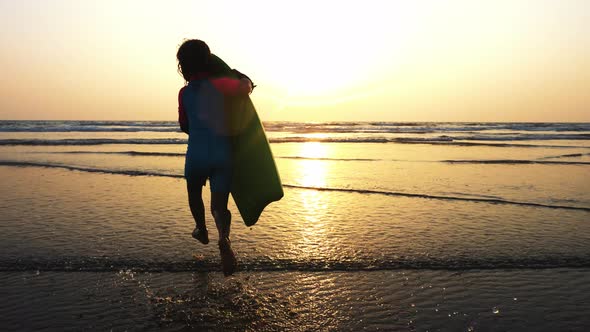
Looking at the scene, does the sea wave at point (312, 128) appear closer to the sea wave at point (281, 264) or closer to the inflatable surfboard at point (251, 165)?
the sea wave at point (281, 264)

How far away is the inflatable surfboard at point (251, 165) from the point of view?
158 inches

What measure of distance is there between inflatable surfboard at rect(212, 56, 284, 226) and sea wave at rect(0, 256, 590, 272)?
53cm

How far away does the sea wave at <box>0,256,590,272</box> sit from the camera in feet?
13.9

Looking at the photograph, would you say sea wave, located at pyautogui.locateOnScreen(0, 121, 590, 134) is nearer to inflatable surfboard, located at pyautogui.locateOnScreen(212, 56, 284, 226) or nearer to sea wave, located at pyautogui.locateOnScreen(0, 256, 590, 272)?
sea wave, located at pyautogui.locateOnScreen(0, 256, 590, 272)

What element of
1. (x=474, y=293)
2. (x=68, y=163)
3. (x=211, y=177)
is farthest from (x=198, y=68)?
(x=68, y=163)

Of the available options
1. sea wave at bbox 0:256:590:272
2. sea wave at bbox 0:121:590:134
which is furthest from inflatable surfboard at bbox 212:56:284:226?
sea wave at bbox 0:121:590:134

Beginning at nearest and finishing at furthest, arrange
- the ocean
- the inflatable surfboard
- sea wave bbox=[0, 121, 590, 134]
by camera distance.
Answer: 1. the ocean
2. the inflatable surfboard
3. sea wave bbox=[0, 121, 590, 134]

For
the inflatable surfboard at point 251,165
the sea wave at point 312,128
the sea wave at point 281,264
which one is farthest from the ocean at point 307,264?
the sea wave at point 312,128

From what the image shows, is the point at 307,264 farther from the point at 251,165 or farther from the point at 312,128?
the point at 312,128

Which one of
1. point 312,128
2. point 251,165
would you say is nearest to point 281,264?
point 251,165

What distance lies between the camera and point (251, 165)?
4246 mm

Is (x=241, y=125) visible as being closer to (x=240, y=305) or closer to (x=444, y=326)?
(x=240, y=305)

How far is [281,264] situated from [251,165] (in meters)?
0.95

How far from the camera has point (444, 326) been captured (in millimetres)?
3158
